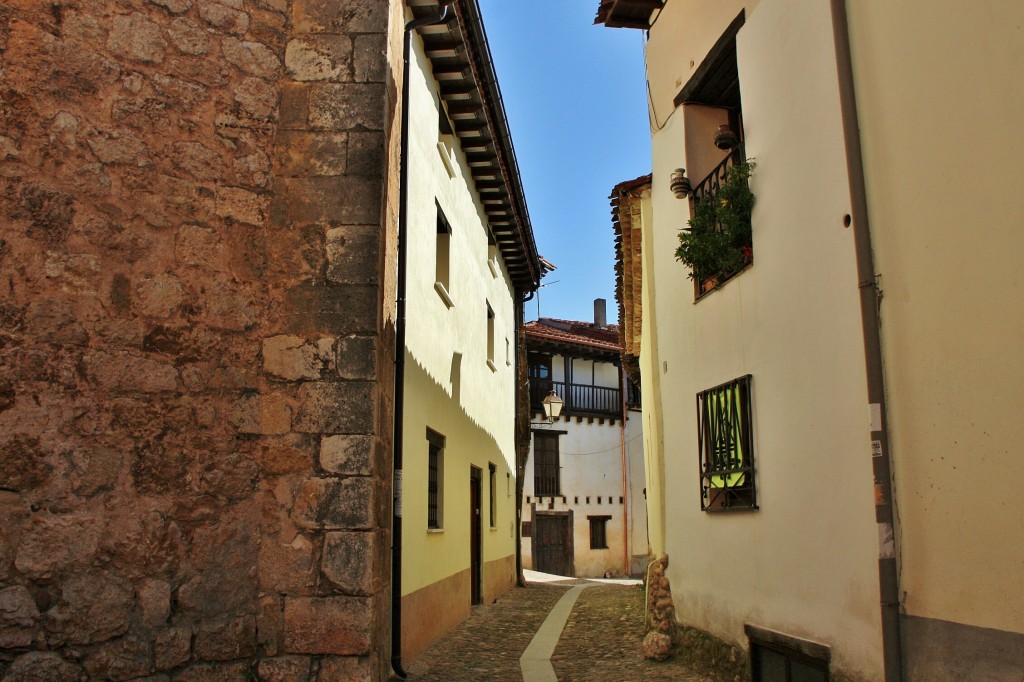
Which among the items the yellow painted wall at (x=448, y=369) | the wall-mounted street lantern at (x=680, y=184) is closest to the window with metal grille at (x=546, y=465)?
the yellow painted wall at (x=448, y=369)

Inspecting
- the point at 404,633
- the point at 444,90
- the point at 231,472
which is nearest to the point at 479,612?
the point at 404,633

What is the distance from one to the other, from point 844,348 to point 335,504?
2.93 meters

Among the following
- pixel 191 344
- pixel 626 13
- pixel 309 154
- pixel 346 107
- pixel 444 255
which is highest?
pixel 626 13

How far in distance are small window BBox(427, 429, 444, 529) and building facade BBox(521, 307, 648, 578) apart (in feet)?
53.6

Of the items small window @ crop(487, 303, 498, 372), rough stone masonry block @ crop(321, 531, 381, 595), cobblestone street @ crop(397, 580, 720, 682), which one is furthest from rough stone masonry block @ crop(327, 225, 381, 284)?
small window @ crop(487, 303, 498, 372)

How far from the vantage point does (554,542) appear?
2623 cm

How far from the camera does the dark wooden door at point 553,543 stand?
1021 inches

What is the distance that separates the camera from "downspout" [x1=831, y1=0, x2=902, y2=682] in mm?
4258

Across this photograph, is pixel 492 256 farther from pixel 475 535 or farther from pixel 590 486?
pixel 590 486

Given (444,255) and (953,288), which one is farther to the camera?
(444,255)

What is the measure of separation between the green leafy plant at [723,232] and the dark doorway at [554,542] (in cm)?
1972

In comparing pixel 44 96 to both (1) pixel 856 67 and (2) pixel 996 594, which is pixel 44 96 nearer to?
(1) pixel 856 67

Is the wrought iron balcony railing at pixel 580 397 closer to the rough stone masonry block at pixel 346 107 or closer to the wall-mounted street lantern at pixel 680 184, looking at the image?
the wall-mounted street lantern at pixel 680 184

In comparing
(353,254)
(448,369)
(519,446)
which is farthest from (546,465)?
(353,254)
